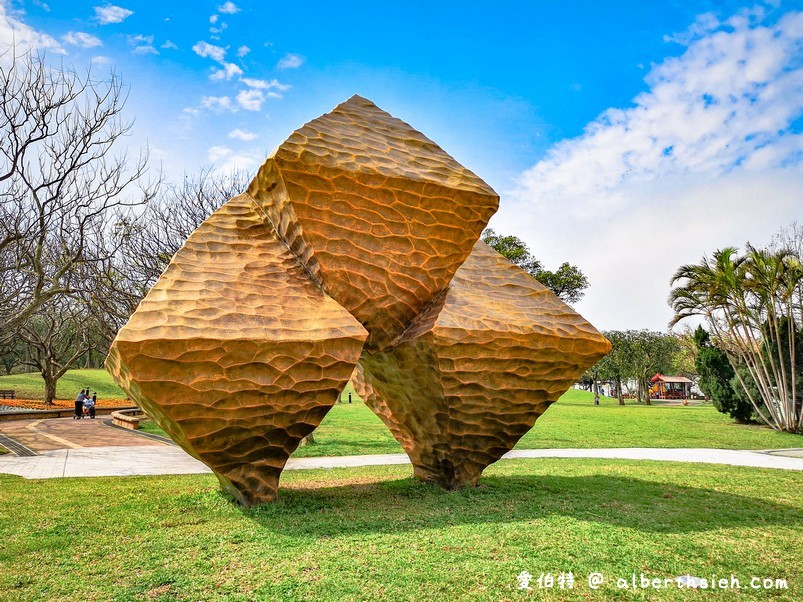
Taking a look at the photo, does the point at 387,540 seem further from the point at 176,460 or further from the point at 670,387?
the point at 670,387

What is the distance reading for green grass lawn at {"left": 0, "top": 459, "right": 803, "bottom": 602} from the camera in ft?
12.7

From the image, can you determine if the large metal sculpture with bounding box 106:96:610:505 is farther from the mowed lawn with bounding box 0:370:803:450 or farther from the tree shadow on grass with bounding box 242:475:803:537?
the mowed lawn with bounding box 0:370:803:450

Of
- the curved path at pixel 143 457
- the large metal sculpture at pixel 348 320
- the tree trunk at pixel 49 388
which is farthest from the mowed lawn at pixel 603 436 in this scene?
the tree trunk at pixel 49 388

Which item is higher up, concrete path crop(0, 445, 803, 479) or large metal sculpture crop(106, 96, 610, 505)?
large metal sculpture crop(106, 96, 610, 505)

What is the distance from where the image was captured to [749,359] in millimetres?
18484

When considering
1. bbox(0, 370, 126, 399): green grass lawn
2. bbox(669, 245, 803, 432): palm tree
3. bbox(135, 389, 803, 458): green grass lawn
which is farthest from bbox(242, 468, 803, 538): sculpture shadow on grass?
bbox(0, 370, 126, 399): green grass lawn

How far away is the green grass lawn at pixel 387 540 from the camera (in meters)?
3.87

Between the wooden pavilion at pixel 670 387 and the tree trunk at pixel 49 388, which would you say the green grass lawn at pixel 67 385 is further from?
the wooden pavilion at pixel 670 387

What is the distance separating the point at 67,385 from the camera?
1191 inches

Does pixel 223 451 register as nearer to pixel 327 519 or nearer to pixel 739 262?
pixel 327 519

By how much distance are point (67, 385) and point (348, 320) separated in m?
30.3

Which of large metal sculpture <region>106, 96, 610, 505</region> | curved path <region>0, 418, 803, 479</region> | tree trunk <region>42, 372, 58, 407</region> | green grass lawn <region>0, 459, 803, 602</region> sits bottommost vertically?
curved path <region>0, 418, 803, 479</region>

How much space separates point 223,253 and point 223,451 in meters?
1.98

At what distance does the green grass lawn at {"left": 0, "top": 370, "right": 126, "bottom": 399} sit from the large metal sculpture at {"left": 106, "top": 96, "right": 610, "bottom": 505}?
89.4 feet
